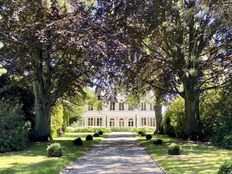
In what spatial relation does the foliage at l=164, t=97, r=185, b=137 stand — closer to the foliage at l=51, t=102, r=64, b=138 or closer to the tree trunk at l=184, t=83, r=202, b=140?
the tree trunk at l=184, t=83, r=202, b=140

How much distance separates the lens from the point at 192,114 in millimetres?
31000

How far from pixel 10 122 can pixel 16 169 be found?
989 cm

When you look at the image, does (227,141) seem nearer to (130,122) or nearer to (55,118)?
(55,118)

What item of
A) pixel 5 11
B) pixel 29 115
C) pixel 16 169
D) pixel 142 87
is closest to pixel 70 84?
pixel 29 115

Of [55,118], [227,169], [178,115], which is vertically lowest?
[227,169]

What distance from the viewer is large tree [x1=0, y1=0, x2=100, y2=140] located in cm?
2334

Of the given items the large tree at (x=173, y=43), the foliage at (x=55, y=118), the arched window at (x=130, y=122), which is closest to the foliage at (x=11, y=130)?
the large tree at (x=173, y=43)

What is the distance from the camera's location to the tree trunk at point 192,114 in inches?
1200

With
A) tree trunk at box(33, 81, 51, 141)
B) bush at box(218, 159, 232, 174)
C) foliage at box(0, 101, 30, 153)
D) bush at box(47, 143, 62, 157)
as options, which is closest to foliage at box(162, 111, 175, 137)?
tree trunk at box(33, 81, 51, 141)

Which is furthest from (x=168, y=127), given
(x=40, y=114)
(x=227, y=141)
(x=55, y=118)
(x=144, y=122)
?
(x=144, y=122)

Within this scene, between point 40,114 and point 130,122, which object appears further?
point 130,122

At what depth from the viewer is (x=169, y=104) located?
40750 millimetres

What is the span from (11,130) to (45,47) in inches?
219

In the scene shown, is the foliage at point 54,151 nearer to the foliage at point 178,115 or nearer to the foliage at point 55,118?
the foliage at point 178,115
